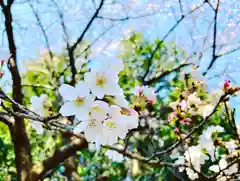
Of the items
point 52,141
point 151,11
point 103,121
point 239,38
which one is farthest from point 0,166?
point 103,121

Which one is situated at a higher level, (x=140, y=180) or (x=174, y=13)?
(x=174, y=13)

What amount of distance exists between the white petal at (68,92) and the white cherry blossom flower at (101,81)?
0.14ft

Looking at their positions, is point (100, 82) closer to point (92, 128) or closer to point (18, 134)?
point (92, 128)

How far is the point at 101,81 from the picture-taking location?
0.95m

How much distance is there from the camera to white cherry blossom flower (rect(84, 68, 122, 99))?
37.7 inches

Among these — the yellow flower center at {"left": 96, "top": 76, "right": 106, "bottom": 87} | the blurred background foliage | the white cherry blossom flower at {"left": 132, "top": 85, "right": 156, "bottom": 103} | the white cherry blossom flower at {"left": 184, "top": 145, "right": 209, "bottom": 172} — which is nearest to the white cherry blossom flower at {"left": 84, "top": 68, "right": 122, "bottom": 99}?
the yellow flower center at {"left": 96, "top": 76, "right": 106, "bottom": 87}

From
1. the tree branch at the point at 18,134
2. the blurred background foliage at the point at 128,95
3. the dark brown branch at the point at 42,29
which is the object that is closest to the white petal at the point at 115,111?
the tree branch at the point at 18,134

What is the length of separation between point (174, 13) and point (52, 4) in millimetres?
838

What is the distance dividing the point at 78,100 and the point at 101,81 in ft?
0.26

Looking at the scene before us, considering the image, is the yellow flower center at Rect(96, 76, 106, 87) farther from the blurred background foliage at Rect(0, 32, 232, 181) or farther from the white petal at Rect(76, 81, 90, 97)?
the blurred background foliage at Rect(0, 32, 232, 181)

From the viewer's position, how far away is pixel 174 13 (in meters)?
2.75

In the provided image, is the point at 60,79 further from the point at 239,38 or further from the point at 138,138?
the point at 239,38

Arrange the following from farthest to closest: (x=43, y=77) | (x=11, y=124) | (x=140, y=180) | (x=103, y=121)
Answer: (x=140, y=180) < (x=43, y=77) < (x=11, y=124) < (x=103, y=121)

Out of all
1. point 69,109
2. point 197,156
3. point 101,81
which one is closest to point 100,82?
point 101,81
